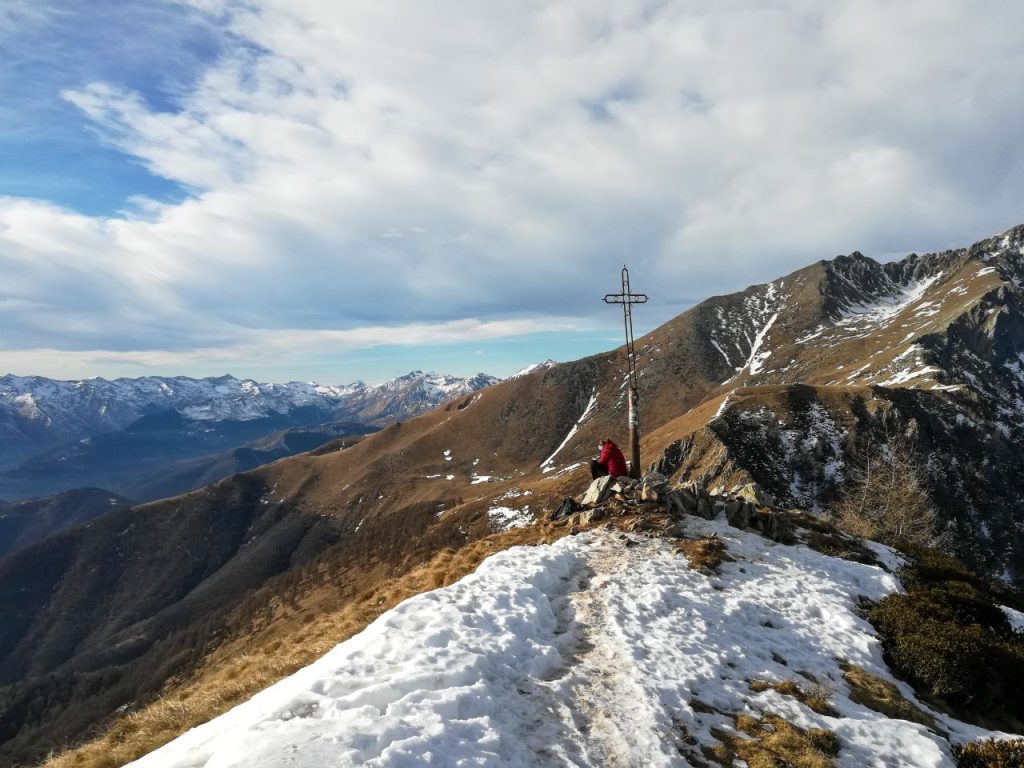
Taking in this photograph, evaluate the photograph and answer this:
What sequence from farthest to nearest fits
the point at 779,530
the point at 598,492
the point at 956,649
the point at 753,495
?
the point at 753,495 → the point at 598,492 → the point at 779,530 → the point at 956,649

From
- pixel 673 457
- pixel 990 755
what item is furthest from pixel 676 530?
pixel 673 457

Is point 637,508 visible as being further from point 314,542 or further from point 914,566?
point 314,542

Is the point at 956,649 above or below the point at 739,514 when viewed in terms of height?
below

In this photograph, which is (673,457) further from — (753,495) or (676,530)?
(676,530)

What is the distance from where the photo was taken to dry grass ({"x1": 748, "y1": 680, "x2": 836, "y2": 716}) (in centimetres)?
1049

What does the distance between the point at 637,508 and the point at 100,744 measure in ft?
57.9

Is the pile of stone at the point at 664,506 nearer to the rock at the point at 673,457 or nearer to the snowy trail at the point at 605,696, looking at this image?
the snowy trail at the point at 605,696

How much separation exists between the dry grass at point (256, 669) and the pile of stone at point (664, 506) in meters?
1.90

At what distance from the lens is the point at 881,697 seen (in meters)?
11.4

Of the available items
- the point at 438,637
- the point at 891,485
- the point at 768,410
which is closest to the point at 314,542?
the point at 768,410

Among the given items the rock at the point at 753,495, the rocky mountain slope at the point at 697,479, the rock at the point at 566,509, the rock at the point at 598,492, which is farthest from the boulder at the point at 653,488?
the rocky mountain slope at the point at 697,479

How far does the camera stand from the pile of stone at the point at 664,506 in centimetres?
2114

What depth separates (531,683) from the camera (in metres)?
10.2

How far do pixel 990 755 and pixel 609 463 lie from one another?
52.4 ft
